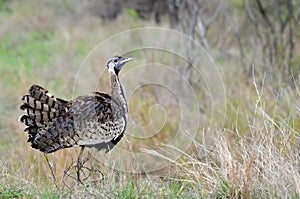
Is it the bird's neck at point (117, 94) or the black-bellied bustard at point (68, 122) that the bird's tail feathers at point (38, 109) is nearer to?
the black-bellied bustard at point (68, 122)

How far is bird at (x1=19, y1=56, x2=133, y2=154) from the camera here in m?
4.74

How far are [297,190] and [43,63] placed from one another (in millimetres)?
9585

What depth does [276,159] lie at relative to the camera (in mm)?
4938

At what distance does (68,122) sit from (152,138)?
11.8ft

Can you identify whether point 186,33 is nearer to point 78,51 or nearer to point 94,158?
point 78,51

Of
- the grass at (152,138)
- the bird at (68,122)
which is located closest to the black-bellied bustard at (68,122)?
the bird at (68,122)

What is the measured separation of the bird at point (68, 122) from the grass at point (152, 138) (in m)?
0.38

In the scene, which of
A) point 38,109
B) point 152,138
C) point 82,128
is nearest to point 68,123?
point 82,128

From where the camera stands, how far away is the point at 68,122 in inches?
189

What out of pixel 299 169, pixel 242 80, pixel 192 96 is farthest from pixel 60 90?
pixel 299 169

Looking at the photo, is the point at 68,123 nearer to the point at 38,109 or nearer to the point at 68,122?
the point at 68,122

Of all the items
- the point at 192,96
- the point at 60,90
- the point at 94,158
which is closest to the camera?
the point at 94,158

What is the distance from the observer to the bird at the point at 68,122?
474 centimetres

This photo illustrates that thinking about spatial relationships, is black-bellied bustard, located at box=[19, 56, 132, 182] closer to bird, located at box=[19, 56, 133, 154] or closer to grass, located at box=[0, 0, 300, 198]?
bird, located at box=[19, 56, 133, 154]
